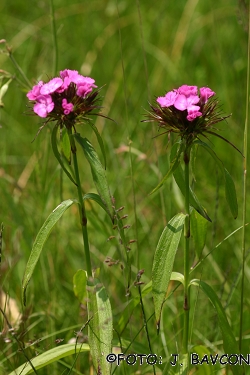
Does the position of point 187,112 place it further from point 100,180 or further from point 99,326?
point 99,326

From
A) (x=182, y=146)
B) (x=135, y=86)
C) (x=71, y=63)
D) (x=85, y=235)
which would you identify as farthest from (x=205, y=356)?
(x=71, y=63)

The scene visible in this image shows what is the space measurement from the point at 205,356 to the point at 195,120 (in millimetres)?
647

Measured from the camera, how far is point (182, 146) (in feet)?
4.55

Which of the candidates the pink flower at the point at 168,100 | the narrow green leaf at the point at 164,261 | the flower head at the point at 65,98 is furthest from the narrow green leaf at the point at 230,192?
the flower head at the point at 65,98

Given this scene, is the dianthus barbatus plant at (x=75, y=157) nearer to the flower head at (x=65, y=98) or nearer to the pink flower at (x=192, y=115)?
the flower head at (x=65, y=98)

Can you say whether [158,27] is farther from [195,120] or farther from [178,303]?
[195,120]

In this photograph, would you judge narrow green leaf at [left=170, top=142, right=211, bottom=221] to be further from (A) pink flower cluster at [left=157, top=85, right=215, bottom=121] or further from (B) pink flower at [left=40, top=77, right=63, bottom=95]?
(B) pink flower at [left=40, top=77, right=63, bottom=95]

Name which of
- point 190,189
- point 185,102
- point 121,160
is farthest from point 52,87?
point 121,160

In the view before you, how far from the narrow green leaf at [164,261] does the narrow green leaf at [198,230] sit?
0.11 m

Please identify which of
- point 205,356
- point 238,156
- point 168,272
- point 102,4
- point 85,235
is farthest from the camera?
point 102,4

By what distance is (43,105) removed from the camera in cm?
137

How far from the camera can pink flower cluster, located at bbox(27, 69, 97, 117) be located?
1.36 meters

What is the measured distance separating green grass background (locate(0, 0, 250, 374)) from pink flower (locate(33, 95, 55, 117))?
0.65ft

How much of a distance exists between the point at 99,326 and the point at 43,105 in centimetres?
53
